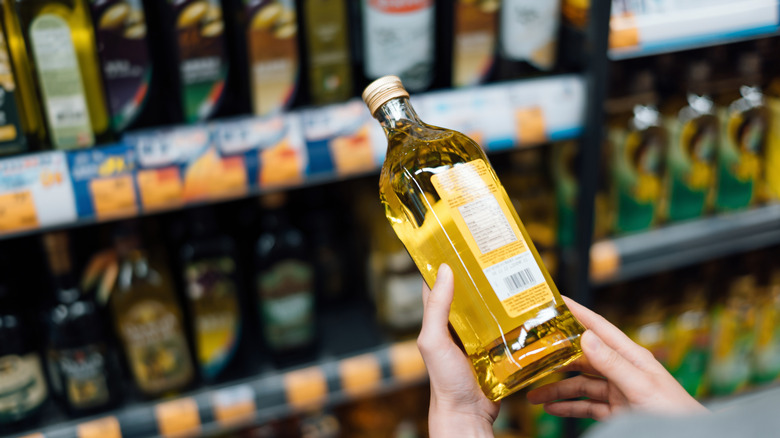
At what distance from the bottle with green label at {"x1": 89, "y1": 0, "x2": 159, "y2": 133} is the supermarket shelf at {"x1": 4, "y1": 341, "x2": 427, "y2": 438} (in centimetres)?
50

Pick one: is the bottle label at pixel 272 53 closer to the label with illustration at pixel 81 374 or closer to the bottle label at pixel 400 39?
the bottle label at pixel 400 39

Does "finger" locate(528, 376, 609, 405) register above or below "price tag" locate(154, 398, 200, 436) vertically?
above

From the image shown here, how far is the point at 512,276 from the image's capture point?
70 centimetres

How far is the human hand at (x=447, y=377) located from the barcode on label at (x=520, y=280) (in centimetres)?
8

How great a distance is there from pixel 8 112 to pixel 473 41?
77cm

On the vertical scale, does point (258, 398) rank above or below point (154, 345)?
below

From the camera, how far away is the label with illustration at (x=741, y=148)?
1372 mm

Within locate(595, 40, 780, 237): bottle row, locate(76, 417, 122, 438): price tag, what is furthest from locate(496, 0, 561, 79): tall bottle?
locate(76, 417, 122, 438): price tag

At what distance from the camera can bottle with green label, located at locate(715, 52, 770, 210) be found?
1372 millimetres

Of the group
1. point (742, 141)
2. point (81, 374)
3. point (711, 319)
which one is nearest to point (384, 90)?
point (81, 374)

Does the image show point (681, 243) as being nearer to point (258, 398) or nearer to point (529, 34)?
point (529, 34)

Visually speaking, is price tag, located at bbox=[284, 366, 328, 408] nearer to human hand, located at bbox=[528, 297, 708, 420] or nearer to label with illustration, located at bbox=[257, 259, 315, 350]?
label with illustration, located at bbox=[257, 259, 315, 350]

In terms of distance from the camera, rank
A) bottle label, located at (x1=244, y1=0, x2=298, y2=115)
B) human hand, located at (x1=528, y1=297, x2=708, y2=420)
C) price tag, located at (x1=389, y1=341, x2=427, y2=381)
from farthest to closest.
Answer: price tag, located at (x1=389, y1=341, x2=427, y2=381)
bottle label, located at (x1=244, y1=0, x2=298, y2=115)
human hand, located at (x1=528, y1=297, x2=708, y2=420)

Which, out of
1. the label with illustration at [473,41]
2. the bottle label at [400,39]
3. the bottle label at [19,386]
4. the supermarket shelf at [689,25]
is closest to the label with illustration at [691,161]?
the supermarket shelf at [689,25]
